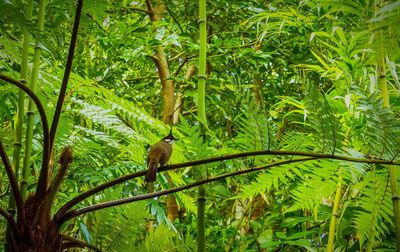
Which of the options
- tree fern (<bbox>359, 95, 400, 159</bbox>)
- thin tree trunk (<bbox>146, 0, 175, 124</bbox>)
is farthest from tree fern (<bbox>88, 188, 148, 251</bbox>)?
thin tree trunk (<bbox>146, 0, 175, 124</bbox>)

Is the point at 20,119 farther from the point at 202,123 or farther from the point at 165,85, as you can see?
the point at 165,85

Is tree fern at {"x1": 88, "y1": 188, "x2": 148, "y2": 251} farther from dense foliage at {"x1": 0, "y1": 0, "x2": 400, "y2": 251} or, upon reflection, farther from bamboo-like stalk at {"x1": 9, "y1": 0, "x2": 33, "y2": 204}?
bamboo-like stalk at {"x1": 9, "y1": 0, "x2": 33, "y2": 204}

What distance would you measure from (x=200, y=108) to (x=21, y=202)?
1.23ft

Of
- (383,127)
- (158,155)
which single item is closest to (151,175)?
(158,155)

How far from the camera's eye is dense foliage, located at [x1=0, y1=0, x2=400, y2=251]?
851mm

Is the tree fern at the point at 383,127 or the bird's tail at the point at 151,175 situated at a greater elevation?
the tree fern at the point at 383,127

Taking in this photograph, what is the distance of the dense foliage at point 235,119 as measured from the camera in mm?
851

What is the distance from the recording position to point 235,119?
5.35 ft

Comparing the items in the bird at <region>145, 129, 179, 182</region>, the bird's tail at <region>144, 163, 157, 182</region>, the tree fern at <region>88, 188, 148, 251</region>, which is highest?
the bird at <region>145, 129, 179, 182</region>

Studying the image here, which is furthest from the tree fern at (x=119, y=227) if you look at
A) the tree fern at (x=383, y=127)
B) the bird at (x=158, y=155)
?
the tree fern at (x=383, y=127)

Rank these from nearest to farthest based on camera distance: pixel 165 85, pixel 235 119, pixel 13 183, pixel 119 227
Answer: pixel 13 183, pixel 119 227, pixel 235 119, pixel 165 85

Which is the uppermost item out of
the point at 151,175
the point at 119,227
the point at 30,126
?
the point at 30,126

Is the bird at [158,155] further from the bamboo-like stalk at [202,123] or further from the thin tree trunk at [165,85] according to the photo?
the thin tree trunk at [165,85]

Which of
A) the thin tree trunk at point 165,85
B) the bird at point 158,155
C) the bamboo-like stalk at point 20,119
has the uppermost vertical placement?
the thin tree trunk at point 165,85
